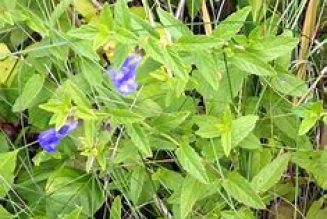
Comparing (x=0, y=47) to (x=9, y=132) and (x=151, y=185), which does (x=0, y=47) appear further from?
(x=151, y=185)

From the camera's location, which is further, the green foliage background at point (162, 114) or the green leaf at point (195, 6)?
the green leaf at point (195, 6)

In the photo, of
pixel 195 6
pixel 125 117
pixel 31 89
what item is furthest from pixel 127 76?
pixel 195 6


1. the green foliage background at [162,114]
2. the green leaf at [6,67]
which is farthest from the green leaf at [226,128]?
the green leaf at [6,67]

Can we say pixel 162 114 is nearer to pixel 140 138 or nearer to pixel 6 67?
pixel 140 138

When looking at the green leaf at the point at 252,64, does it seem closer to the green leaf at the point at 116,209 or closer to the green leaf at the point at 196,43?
the green leaf at the point at 196,43

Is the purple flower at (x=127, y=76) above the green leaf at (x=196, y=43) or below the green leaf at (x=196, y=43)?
below

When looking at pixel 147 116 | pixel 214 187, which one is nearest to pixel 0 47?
pixel 147 116
